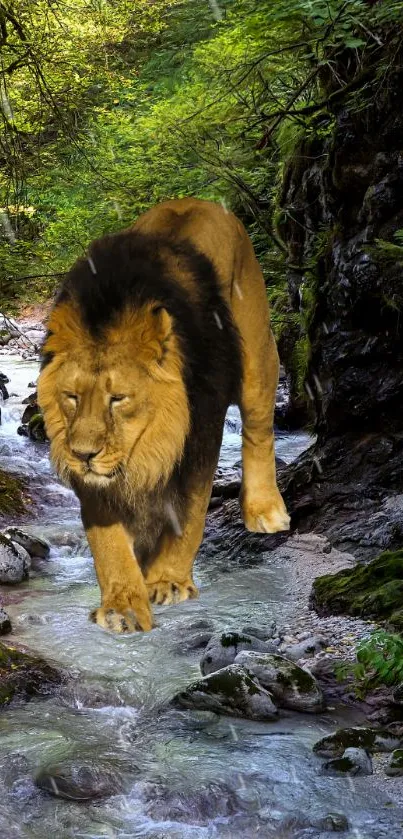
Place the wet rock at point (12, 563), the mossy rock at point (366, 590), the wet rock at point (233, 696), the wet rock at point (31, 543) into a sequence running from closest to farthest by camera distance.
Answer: the wet rock at point (233, 696) → the mossy rock at point (366, 590) → the wet rock at point (12, 563) → the wet rock at point (31, 543)

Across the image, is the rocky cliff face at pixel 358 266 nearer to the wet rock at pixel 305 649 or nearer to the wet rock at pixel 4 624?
the wet rock at pixel 305 649

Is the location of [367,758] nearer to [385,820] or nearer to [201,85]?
[385,820]

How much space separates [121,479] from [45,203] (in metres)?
9.62

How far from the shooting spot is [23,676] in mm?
6160

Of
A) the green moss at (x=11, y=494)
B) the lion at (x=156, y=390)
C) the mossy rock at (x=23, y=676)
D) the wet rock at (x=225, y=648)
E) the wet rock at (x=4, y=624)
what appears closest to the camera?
the lion at (x=156, y=390)

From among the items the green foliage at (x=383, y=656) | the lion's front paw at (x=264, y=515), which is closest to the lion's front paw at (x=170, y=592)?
the lion's front paw at (x=264, y=515)

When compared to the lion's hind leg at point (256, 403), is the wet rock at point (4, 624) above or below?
below

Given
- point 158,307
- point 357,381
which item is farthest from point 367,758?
point 357,381

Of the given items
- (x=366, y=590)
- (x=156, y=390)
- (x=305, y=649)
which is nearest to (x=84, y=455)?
(x=156, y=390)

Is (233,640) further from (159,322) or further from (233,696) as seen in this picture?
(159,322)

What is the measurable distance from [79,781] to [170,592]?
1.37 m

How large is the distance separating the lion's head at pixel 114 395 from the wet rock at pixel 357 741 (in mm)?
2340

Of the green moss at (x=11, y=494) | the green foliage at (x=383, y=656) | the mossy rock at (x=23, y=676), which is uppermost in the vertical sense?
the green foliage at (x=383, y=656)

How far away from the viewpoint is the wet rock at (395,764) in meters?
4.88
